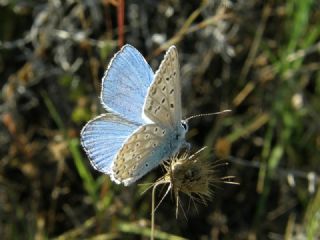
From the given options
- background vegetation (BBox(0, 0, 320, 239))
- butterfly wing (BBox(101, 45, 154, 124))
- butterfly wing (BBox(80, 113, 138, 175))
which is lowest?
background vegetation (BBox(0, 0, 320, 239))

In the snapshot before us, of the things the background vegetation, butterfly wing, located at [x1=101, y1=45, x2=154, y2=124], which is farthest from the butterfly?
the background vegetation

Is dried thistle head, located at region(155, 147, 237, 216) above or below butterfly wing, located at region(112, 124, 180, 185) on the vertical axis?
below

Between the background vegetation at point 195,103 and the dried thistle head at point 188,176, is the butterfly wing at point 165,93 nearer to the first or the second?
the dried thistle head at point 188,176

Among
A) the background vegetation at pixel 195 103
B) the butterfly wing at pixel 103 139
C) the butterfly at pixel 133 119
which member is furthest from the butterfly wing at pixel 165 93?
the background vegetation at pixel 195 103

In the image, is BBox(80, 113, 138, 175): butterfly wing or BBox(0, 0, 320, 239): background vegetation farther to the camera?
BBox(0, 0, 320, 239): background vegetation

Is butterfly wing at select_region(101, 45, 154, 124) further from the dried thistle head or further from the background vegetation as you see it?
the background vegetation

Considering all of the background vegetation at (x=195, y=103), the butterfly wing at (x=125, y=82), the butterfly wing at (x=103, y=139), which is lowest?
the background vegetation at (x=195, y=103)
